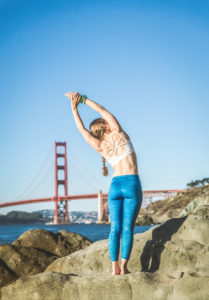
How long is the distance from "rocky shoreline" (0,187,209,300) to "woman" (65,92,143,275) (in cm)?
24

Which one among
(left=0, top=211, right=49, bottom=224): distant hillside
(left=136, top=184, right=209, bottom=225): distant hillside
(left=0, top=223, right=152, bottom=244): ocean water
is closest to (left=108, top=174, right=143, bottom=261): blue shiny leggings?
(left=0, top=223, right=152, bottom=244): ocean water

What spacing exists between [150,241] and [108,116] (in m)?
1.03

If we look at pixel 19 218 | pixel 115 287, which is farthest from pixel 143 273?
pixel 19 218

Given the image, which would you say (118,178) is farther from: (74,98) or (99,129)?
(74,98)

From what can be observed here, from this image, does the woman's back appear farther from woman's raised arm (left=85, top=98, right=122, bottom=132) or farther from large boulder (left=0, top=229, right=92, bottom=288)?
large boulder (left=0, top=229, right=92, bottom=288)

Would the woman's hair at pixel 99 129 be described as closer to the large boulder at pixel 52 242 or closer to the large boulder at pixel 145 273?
the large boulder at pixel 145 273

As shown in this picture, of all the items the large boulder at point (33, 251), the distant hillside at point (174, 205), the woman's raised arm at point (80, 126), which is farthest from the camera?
the distant hillside at point (174, 205)

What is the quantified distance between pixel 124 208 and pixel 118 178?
0.21 metres

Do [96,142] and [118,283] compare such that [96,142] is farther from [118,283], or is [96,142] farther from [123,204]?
[118,283]

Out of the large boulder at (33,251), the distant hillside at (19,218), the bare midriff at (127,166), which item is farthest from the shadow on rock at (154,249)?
the distant hillside at (19,218)

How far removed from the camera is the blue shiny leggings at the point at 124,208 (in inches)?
110

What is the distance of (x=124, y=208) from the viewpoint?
283 cm

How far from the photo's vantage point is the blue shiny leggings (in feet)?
9.18

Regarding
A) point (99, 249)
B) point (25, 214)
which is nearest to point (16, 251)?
point (99, 249)
